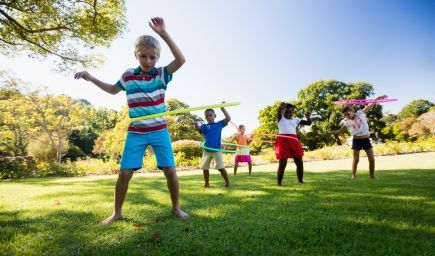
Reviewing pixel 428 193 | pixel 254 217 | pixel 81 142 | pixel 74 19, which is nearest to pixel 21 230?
pixel 254 217

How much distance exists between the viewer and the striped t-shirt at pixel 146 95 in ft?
11.0

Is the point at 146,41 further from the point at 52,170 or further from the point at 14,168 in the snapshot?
the point at 52,170

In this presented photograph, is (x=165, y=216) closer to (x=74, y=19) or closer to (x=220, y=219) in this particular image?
(x=220, y=219)

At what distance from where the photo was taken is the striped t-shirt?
11.0 ft

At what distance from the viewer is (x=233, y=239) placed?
2.47 meters

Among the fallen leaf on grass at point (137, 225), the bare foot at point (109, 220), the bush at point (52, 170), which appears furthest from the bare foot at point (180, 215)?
the bush at point (52, 170)

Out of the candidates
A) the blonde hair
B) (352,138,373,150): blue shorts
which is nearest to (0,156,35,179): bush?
the blonde hair

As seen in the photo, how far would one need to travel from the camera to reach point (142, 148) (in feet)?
11.2

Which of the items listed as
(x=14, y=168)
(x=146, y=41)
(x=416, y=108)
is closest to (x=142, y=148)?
(x=146, y=41)

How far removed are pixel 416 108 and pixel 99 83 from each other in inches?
3225

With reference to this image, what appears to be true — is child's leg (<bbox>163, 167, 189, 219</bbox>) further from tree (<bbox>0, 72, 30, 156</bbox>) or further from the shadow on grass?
tree (<bbox>0, 72, 30, 156</bbox>)

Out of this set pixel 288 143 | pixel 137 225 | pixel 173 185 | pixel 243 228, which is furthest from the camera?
pixel 288 143

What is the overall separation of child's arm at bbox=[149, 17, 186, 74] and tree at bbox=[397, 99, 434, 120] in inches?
3136

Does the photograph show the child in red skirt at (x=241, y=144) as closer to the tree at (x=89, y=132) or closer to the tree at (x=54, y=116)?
the tree at (x=54, y=116)
